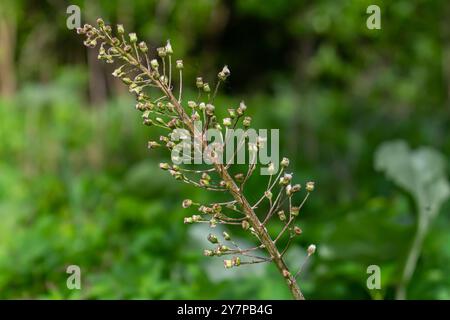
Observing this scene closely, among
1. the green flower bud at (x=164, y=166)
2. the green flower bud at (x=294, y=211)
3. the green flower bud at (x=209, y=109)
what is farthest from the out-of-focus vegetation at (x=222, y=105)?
the green flower bud at (x=294, y=211)

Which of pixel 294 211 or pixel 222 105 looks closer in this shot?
pixel 294 211

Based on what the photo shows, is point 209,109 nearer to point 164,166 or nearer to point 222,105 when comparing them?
point 164,166

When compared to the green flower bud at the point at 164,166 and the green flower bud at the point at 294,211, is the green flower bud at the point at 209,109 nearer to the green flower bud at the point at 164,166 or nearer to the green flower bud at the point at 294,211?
the green flower bud at the point at 164,166

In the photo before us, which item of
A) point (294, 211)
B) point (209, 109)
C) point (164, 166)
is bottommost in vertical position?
point (294, 211)

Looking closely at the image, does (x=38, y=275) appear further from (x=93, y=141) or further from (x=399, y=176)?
(x=93, y=141)

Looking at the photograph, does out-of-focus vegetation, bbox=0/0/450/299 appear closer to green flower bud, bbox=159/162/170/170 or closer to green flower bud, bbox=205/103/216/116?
green flower bud, bbox=205/103/216/116

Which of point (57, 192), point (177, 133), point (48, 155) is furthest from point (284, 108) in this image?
point (177, 133)

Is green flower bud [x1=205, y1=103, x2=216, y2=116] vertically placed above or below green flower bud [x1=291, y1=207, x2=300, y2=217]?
above

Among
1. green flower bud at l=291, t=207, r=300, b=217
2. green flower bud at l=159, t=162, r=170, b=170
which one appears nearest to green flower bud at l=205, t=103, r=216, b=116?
green flower bud at l=159, t=162, r=170, b=170

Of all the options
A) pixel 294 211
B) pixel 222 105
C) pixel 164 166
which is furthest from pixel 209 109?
pixel 222 105
